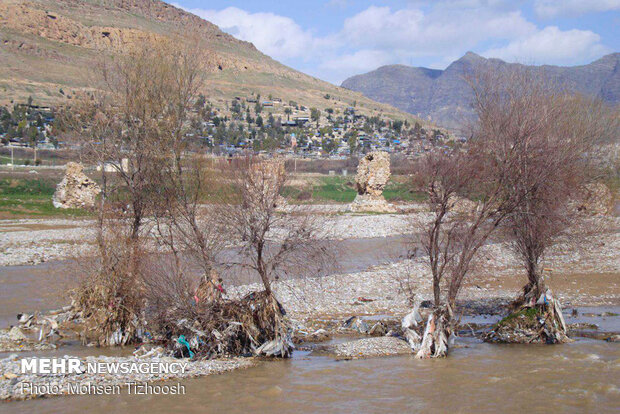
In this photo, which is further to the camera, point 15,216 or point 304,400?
point 15,216

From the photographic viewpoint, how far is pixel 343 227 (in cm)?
3997

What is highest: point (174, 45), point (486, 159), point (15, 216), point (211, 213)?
point (174, 45)

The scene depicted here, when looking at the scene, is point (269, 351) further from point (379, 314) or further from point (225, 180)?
point (379, 314)

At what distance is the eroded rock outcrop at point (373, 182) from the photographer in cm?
5200

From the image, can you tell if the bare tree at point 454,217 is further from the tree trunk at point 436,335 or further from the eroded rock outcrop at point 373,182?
the eroded rock outcrop at point 373,182

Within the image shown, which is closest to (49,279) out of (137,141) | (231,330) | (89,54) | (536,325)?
(137,141)

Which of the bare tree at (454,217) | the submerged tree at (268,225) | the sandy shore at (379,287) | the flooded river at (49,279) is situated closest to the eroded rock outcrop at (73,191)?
the sandy shore at (379,287)

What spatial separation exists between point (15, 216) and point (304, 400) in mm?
36604

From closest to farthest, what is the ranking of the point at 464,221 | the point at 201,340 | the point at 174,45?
the point at 201,340, the point at 464,221, the point at 174,45

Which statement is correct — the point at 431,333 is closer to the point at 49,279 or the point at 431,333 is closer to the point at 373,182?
the point at 49,279

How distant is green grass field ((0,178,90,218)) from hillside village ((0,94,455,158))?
41.0 feet

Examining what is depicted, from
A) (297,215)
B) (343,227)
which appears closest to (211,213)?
(297,215)

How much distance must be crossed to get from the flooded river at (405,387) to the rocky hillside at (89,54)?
229 feet
